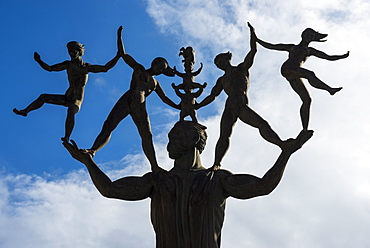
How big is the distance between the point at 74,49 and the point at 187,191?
3.44m

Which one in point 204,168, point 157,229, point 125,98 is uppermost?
point 125,98

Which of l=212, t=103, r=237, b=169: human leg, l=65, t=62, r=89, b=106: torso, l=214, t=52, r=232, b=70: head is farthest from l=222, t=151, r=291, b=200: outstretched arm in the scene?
l=65, t=62, r=89, b=106: torso

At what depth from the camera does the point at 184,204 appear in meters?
15.0

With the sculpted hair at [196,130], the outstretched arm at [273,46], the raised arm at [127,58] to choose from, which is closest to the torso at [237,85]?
the outstretched arm at [273,46]

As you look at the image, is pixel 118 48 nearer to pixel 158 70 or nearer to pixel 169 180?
pixel 158 70

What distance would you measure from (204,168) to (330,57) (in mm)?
2984

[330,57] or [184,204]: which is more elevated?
[330,57]

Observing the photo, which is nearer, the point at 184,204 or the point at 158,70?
the point at 184,204

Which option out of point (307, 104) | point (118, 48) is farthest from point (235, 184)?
point (118, 48)

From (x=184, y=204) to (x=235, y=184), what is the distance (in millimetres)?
945

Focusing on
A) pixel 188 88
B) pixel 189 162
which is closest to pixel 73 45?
pixel 188 88

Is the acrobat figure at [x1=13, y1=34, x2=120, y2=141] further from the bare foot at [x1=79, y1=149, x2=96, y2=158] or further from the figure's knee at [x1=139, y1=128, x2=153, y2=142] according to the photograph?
the figure's knee at [x1=139, y1=128, x2=153, y2=142]

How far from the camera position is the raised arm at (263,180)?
14.9 metres

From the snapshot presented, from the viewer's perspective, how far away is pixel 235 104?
51.4 feet
